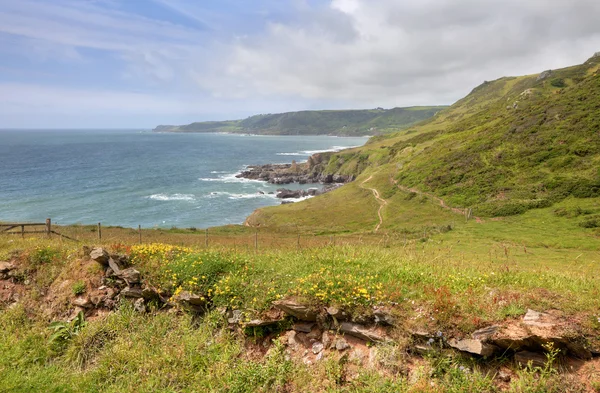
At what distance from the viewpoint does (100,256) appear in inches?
428

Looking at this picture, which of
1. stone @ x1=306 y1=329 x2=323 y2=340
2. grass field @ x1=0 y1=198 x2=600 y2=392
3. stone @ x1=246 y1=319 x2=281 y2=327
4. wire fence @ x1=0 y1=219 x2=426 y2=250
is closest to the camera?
grass field @ x1=0 y1=198 x2=600 y2=392

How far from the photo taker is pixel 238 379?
7.25m

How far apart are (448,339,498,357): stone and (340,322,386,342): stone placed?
64.3 inches

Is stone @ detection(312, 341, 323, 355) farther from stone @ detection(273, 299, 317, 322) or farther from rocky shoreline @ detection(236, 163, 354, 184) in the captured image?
rocky shoreline @ detection(236, 163, 354, 184)

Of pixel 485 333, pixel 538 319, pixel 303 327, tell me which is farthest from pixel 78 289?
pixel 538 319

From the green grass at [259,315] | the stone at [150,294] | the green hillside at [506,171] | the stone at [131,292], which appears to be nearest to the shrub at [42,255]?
the green grass at [259,315]

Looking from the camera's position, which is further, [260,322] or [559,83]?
[559,83]

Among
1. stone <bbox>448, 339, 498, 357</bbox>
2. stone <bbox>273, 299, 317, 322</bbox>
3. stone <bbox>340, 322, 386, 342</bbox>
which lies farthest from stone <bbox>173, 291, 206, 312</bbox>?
stone <bbox>448, 339, 498, 357</bbox>

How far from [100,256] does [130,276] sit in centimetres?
150

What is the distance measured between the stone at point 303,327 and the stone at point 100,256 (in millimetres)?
7440

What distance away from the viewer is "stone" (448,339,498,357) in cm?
634

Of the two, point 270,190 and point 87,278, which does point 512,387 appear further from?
point 270,190

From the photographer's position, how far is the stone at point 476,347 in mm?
6336

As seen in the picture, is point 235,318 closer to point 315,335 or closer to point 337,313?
point 315,335
